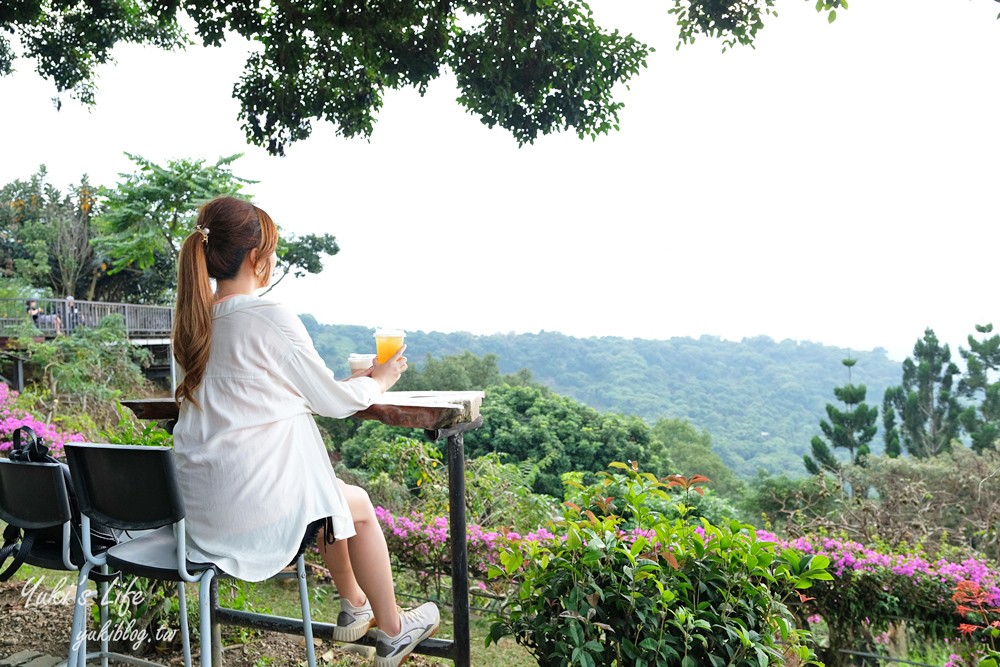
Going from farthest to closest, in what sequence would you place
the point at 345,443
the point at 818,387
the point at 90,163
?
the point at 818,387, the point at 90,163, the point at 345,443

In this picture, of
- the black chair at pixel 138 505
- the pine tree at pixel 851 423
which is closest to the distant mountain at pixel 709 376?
the pine tree at pixel 851 423

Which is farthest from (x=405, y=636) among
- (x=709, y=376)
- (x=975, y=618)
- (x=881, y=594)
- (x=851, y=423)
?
(x=709, y=376)

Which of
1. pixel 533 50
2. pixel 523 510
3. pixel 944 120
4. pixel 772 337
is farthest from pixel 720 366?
pixel 523 510

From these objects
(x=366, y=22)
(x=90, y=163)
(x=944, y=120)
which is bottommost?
(x=366, y=22)

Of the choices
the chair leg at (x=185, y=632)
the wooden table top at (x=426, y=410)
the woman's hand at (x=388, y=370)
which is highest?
the woman's hand at (x=388, y=370)

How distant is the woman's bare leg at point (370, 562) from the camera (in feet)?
4.20

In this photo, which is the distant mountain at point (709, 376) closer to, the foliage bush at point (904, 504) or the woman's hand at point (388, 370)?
the foliage bush at point (904, 504)

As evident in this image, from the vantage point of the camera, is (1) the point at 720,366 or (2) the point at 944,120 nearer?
(1) the point at 720,366

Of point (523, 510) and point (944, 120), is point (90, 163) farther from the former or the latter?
point (944, 120)

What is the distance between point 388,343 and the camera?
1.39 m

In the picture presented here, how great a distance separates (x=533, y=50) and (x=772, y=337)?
22.1 metres

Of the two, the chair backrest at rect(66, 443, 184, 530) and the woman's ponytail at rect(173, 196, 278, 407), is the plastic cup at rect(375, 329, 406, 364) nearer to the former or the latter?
the woman's ponytail at rect(173, 196, 278, 407)

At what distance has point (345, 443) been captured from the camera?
9.66 meters

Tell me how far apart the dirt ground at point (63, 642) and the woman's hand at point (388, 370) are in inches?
35.5
